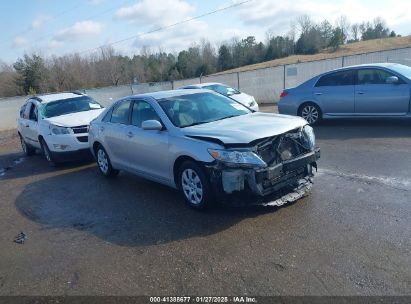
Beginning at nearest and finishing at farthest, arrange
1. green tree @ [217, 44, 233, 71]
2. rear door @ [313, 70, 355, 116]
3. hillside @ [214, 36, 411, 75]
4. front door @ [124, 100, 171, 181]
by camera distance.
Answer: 1. front door @ [124, 100, 171, 181]
2. rear door @ [313, 70, 355, 116]
3. hillside @ [214, 36, 411, 75]
4. green tree @ [217, 44, 233, 71]

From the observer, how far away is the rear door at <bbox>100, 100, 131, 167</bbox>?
6676mm

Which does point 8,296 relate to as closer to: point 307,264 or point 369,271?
point 307,264

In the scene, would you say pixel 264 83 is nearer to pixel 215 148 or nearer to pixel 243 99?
pixel 243 99

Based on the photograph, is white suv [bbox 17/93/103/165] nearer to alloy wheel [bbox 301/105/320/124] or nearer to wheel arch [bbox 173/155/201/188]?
wheel arch [bbox 173/155/201/188]

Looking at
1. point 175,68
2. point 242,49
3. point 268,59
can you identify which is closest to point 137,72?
point 175,68

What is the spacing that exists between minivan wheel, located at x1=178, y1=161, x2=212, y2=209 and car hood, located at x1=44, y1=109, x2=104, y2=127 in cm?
485

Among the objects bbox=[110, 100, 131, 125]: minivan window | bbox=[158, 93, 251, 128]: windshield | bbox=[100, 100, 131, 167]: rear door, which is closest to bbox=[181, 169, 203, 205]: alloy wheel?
bbox=[158, 93, 251, 128]: windshield

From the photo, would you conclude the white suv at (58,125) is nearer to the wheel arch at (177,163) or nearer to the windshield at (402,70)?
the wheel arch at (177,163)

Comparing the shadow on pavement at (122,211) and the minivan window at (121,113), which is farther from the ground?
the minivan window at (121,113)

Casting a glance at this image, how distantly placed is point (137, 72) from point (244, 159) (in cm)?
6643

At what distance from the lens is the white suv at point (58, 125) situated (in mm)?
9055

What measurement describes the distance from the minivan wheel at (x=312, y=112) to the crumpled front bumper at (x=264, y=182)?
553cm

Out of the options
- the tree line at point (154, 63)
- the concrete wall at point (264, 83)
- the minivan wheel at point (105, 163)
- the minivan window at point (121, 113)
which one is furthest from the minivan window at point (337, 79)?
the tree line at point (154, 63)

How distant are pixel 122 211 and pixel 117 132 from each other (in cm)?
170
